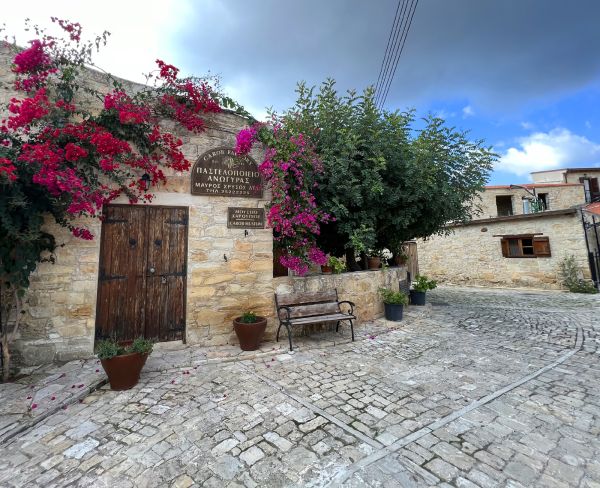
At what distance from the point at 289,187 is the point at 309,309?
214 centimetres

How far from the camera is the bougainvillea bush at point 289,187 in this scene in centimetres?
494

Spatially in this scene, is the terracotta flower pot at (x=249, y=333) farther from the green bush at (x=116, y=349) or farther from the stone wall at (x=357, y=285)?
the green bush at (x=116, y=349)

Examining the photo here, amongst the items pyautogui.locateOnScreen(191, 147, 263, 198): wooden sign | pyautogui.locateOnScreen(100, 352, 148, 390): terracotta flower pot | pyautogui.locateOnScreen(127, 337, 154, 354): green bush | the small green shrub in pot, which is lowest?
pyautogui.locateOnScreen(100, 352, 148, 390): terracotta flower pot

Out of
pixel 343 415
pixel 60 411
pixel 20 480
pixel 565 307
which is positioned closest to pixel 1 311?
pixel 60 411

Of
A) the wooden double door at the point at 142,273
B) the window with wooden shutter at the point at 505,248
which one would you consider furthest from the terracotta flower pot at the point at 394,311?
the window with wooden shutter at the point at 505,248

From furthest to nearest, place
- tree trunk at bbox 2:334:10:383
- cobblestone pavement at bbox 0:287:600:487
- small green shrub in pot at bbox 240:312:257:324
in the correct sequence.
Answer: small green shrub in pot at bbox 240:312:257:324
tree trunk at bbox 2:334:10:383
cobblestone pavement at bbox 0:287:600:487

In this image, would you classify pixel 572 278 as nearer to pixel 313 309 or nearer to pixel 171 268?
pixel 313 309

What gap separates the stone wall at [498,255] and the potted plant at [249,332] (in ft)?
35.9

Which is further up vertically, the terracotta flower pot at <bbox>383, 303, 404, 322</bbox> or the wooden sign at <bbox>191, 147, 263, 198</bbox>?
the wooden sign at <bbox>191, 147, 263, 198</bbox>

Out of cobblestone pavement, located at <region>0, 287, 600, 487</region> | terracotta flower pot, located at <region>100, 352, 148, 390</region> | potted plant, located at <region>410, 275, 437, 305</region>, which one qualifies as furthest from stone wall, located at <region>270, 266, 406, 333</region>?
terracotta flower pot, located at <region>100, 352, 148, 390</region>

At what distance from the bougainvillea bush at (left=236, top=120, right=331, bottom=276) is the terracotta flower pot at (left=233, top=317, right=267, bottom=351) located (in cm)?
122

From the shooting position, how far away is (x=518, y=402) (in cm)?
294

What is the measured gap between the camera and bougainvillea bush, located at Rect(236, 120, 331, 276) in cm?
494

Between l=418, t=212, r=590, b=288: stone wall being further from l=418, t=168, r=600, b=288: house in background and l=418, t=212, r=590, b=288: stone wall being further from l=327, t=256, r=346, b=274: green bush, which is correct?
l=327, t=256, r=346, b=274: green bush
